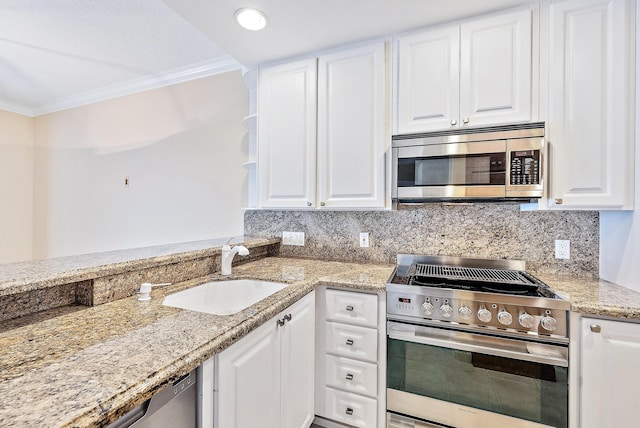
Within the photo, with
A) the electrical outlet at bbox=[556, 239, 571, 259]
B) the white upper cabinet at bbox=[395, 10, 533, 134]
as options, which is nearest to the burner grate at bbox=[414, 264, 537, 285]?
the electrical outlet at bbox=[556, 239, 571, 259]

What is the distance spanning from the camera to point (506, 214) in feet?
6.08

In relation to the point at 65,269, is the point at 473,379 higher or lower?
lower

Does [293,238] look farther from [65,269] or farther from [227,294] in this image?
[65,269]

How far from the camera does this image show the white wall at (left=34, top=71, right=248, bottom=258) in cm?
275

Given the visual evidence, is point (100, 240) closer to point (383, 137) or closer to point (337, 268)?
point (337, 268)

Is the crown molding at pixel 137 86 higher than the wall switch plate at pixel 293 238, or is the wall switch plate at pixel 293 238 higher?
the crown molding at pixel 137 86

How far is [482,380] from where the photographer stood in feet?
4.55

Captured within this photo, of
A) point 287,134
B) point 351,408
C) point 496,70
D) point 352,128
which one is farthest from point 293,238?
point 496,70

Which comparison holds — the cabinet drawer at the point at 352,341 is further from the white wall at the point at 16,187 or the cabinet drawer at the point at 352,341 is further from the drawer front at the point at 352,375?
the white wall at the point at 16,187

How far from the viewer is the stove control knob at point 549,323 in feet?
4.20

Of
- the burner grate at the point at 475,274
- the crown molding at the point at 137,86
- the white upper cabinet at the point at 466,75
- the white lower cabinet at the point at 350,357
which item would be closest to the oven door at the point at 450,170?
the white upper cabinet at the point at 466,75

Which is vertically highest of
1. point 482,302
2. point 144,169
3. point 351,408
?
point 144,169

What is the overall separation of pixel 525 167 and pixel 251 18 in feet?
5.59

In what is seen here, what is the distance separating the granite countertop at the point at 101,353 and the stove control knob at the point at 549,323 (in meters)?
1.13
